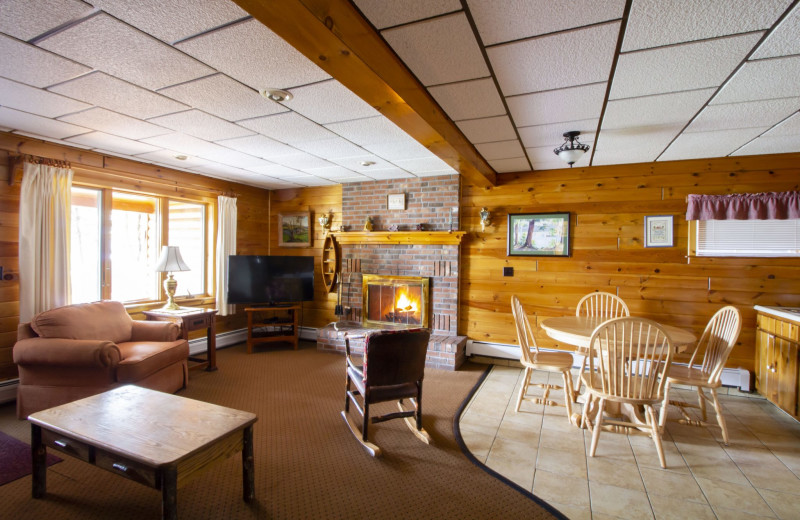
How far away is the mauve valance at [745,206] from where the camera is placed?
3.55 meters

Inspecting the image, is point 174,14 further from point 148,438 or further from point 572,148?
point 572,148

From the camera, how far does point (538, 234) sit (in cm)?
450

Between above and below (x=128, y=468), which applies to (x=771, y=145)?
above

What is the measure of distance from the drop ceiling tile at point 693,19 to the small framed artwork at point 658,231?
273 cm

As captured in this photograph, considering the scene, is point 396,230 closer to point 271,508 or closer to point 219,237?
point 219,237

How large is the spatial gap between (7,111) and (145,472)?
280 centimetres

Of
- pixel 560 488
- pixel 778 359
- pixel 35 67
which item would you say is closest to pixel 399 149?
pixel 35 67

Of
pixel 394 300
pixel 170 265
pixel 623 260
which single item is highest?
pixel 623 260

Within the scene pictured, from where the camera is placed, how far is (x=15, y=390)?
3377 mm

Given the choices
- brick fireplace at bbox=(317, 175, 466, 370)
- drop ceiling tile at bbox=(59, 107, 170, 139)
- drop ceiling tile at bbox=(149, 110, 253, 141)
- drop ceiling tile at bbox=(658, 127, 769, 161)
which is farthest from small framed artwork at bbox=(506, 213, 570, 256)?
drop ceiling tile at bbox=(59, 107, 170, 139)

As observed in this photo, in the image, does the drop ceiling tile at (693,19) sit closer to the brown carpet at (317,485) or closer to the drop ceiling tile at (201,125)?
the brown carpet at (317,485)

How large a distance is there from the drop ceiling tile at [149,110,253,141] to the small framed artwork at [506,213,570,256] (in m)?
3.04

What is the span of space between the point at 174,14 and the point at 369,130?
1637 mm

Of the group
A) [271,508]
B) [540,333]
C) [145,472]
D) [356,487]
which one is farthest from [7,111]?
[540,333]
